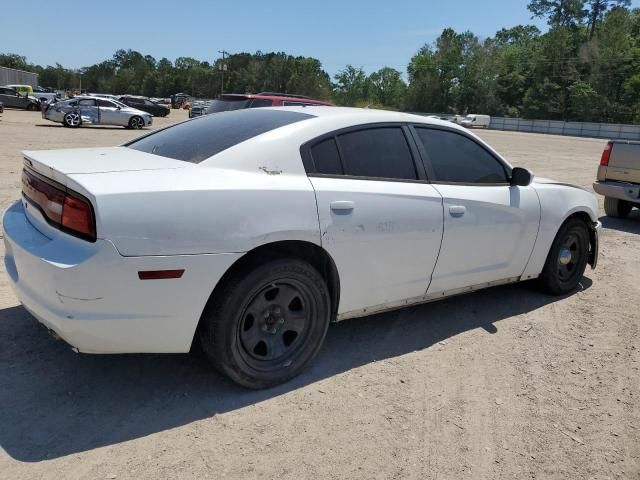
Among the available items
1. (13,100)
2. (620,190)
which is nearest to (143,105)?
(13,100)

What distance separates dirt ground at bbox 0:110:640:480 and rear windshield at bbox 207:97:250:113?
32.0 ft

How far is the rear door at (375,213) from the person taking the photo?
3.30m

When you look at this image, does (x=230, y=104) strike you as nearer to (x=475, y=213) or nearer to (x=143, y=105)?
(x=475, y=213)

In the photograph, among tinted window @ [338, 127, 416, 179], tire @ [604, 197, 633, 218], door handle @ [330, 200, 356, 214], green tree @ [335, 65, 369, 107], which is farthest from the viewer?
green tree @ [335, 65, 369, 107]

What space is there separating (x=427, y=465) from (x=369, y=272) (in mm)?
1236

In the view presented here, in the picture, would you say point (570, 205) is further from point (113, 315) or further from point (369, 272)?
point (113, 315)

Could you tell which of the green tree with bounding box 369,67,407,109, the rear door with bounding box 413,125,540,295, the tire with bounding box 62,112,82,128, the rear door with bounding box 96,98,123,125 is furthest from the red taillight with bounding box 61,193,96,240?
the green tree with bounding box 369,67,407,109

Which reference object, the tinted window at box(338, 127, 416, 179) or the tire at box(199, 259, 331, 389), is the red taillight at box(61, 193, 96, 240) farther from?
the tinted window at box(338, 127, 416, 179)

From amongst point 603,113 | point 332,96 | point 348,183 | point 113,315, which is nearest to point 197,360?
point 113,315

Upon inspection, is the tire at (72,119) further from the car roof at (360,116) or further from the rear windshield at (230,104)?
the car roof at (360,116)

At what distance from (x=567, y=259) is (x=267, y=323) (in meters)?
3.31

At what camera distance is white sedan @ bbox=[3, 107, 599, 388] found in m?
2.65

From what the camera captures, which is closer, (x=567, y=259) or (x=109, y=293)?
(x=109, y=293)

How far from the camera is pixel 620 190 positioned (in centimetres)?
877
